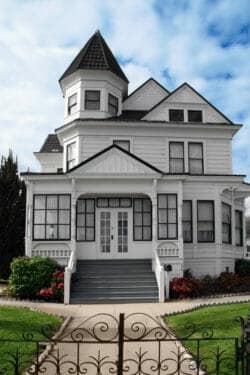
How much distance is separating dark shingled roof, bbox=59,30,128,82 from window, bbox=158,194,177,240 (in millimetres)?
8239

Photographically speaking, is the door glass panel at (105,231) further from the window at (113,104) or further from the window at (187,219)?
the window at (113,104)

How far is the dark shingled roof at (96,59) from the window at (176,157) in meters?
4.99

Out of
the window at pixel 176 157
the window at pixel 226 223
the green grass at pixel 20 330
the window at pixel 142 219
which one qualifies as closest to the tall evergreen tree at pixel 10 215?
the window at pixel 142 219

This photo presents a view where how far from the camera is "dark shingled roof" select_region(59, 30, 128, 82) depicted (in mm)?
25047

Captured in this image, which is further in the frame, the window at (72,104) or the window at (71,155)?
the window at (72,104)

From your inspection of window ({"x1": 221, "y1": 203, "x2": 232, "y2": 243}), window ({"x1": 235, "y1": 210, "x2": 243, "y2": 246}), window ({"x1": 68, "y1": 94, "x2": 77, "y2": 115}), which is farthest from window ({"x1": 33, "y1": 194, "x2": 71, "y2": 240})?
window ({"x1": 235, "y1": 210, "x2": 243, "y2": 246})

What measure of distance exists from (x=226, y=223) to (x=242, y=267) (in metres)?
2.34

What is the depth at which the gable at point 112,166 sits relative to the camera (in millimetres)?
20625

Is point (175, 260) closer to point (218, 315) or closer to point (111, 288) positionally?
point (111, 288)

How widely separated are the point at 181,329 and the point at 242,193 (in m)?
15.0

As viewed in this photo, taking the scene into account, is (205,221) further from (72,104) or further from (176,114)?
(72,104)

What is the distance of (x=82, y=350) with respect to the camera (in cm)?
891

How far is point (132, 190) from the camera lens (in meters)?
20.8

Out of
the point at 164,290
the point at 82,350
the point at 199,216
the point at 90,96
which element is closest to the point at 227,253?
the point at 199,216
